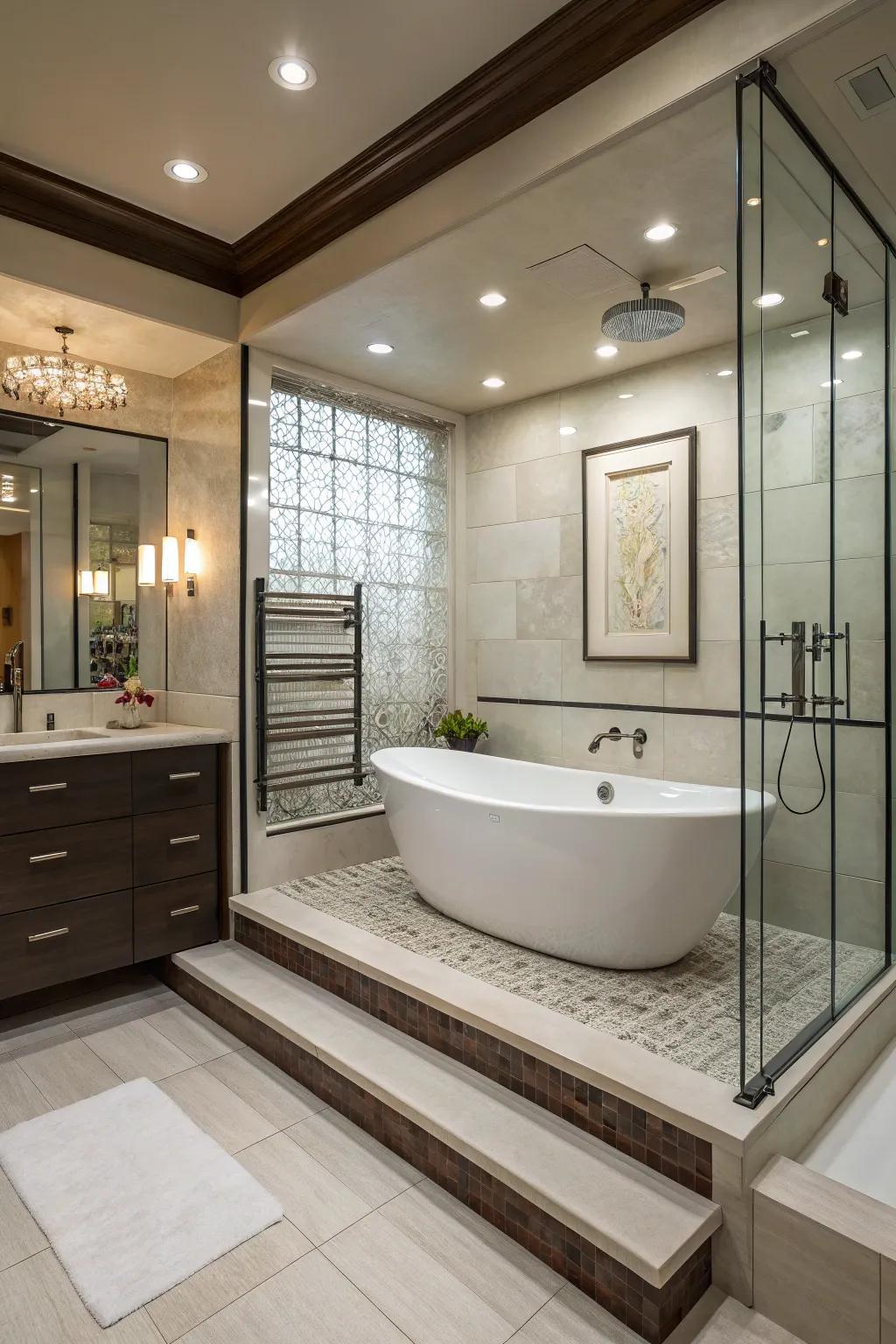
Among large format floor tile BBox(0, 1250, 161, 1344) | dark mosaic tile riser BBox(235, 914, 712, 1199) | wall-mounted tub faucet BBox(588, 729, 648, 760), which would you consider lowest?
large format floor tile BBox(0, 1250, 161, 1344)

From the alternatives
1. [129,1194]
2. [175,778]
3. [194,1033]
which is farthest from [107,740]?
[129,1194]

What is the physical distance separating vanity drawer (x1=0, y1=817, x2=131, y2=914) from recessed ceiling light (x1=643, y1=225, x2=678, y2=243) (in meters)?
2.81

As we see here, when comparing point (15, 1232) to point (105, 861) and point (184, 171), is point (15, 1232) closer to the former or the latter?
point (105, 861)

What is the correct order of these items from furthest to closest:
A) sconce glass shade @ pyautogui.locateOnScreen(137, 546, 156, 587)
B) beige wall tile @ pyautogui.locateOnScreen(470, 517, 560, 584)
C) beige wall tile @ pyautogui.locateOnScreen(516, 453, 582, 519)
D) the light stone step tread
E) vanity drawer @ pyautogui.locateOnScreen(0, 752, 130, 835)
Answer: beige wall tile @ pyautogui.locateOnScreen(470, 517, 560, 584) → beige wall tile @ pyautogui.locateOnScreen(516, 453, 582, 519) → sconce glass shade @ pyautogui.locateOnScreen(137, 546, 156, 587) → vanity drawer @ pyautogui.locateOnScreen(0, 752, 130, 835) → the light stone step tread

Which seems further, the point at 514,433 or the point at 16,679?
the point at 514,433

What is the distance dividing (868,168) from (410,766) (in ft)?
9.25

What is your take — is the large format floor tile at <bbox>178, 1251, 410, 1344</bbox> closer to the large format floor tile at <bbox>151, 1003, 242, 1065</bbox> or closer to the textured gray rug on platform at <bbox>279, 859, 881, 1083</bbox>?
the textured gray rug on platform at <bbox>279, 859, 881, 1083</bbox>

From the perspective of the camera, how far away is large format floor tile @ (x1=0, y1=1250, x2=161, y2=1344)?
1646 mm

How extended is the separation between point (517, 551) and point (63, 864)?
2613 mm

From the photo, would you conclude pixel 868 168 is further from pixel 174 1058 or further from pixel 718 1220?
pixel 174 1058

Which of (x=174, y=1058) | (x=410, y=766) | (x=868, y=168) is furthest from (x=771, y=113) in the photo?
(x=174, y=1058)

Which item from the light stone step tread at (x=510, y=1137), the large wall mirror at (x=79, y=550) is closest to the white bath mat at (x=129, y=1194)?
the light stone step tread at (x=510, y=1137)

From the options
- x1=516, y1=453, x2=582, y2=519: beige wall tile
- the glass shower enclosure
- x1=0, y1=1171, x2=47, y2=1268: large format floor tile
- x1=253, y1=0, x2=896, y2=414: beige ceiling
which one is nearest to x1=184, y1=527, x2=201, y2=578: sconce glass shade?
x1=253, y1=0, x2=896, y2=414: beige ceiling

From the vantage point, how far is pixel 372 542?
4.12 meters
